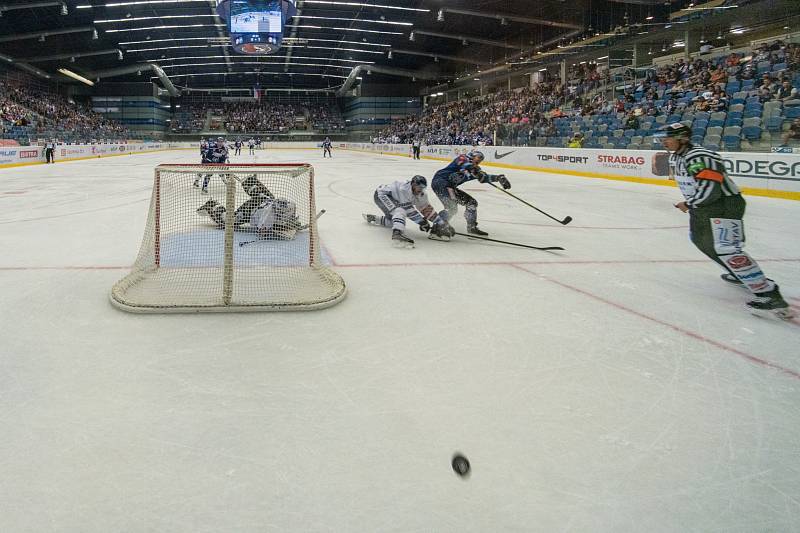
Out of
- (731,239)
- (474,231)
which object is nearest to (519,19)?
(474,231)

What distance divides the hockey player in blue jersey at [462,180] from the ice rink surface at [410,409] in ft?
7.10

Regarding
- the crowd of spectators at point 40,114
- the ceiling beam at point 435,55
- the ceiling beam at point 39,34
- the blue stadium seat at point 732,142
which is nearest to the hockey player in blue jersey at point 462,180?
the blue stadium seat at point 732,142

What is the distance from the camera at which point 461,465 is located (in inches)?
80.6

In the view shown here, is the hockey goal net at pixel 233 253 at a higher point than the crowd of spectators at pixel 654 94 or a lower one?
lower

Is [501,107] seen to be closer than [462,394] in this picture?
No

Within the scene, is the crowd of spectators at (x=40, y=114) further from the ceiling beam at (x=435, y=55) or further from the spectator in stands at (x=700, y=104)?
the spectator in stands at (x=700, y=104)

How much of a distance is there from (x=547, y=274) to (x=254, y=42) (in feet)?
74.5

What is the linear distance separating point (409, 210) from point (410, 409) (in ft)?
14.3

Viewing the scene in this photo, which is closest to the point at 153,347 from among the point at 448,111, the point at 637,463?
the point at 637,463

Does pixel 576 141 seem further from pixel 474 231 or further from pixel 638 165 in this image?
pixel 474 231

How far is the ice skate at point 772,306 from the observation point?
3.86m

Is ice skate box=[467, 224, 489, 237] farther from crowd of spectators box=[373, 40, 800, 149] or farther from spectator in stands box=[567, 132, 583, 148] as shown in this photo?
spectator in stands box=[567, 132, 583, 148]

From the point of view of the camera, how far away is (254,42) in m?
23.8

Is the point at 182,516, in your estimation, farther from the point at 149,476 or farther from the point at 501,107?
the point at 501,107
